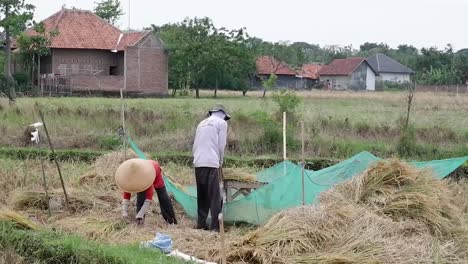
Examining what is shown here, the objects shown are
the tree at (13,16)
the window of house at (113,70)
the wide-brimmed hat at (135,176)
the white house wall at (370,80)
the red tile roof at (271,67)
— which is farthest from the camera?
the white house wall at (370,80)

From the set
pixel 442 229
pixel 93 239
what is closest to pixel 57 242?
pixel 93 239

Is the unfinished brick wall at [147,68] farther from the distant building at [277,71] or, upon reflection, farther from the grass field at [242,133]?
the grass field at [242,133]

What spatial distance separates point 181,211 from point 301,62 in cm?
4715

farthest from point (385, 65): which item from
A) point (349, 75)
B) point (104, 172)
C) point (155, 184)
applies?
point (155, 184)

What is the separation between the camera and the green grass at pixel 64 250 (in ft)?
19.1

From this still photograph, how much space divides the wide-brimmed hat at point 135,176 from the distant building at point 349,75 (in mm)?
51394

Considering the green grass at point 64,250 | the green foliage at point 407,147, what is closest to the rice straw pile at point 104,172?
the green grass at point 64,250

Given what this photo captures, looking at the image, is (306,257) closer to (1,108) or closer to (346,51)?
(1,108)

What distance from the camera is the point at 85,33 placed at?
36312mm

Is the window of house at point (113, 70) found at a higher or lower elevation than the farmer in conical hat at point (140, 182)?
higher

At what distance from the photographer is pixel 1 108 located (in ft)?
57.6

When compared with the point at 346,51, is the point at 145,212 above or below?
below

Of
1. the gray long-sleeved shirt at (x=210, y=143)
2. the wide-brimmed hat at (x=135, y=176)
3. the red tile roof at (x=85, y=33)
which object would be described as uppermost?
the red tile roof at (x=85, y=33)

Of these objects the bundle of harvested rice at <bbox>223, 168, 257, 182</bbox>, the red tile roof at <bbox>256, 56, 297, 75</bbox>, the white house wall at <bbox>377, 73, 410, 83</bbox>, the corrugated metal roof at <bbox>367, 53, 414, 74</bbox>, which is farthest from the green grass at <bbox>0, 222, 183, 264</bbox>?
the white house wall at <bbox>377, 73, 410, 83</bbox>
